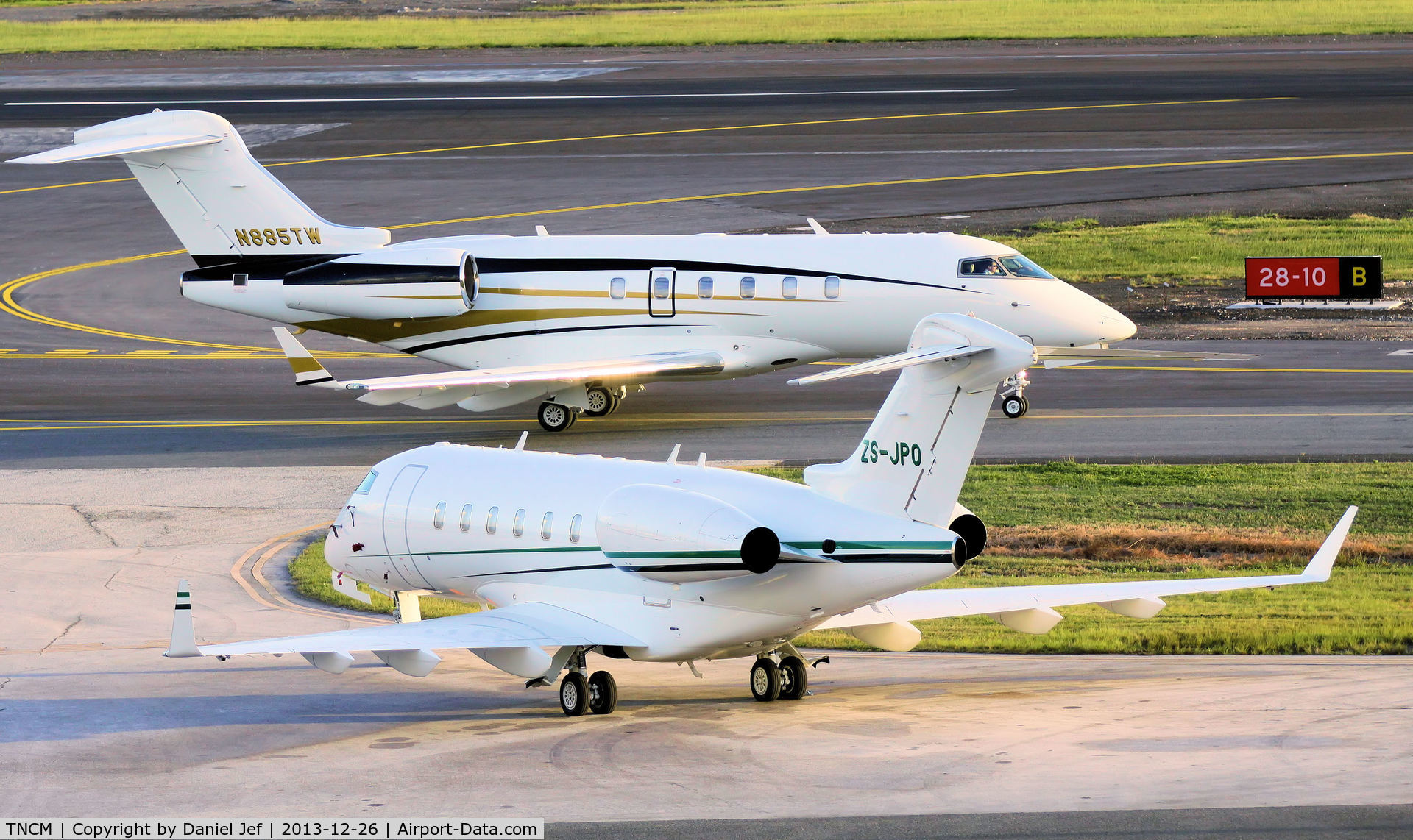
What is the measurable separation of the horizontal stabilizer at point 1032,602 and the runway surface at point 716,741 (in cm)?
87

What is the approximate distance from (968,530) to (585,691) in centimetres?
447

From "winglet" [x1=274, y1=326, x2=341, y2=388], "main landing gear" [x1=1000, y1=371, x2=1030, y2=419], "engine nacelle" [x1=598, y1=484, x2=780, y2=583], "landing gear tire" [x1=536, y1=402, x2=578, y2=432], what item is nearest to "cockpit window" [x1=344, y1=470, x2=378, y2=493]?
"winglet" [x1=274, y1=326, x2=341, y2=388]

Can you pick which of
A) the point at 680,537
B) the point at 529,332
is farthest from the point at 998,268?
the point at 680,537

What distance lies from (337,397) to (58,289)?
15.0 metres

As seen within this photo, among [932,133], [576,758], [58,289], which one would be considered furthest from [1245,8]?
[576,758]

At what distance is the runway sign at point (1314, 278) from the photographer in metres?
47.3

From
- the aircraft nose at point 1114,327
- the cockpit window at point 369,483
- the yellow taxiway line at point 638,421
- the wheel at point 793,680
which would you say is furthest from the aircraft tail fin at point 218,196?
the wheel at point 793,680

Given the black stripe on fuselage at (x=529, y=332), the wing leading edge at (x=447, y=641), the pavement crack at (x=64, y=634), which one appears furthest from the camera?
the black stripe on fuselage at (x=529, y=332)

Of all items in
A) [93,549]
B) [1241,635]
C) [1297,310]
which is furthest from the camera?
[1297,310]

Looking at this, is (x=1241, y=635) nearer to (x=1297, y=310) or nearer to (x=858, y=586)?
(x=858, y=586)

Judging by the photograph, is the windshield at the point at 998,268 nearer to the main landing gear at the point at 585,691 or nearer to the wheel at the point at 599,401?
the wheel at the point at 599,401

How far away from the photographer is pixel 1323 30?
8662cm

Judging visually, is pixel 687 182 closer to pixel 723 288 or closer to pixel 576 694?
pixel 723 288

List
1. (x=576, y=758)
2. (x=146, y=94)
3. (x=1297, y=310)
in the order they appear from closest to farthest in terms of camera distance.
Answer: (x=576, y=758) → (x=1297, y=310) → (x=146, y=94)
